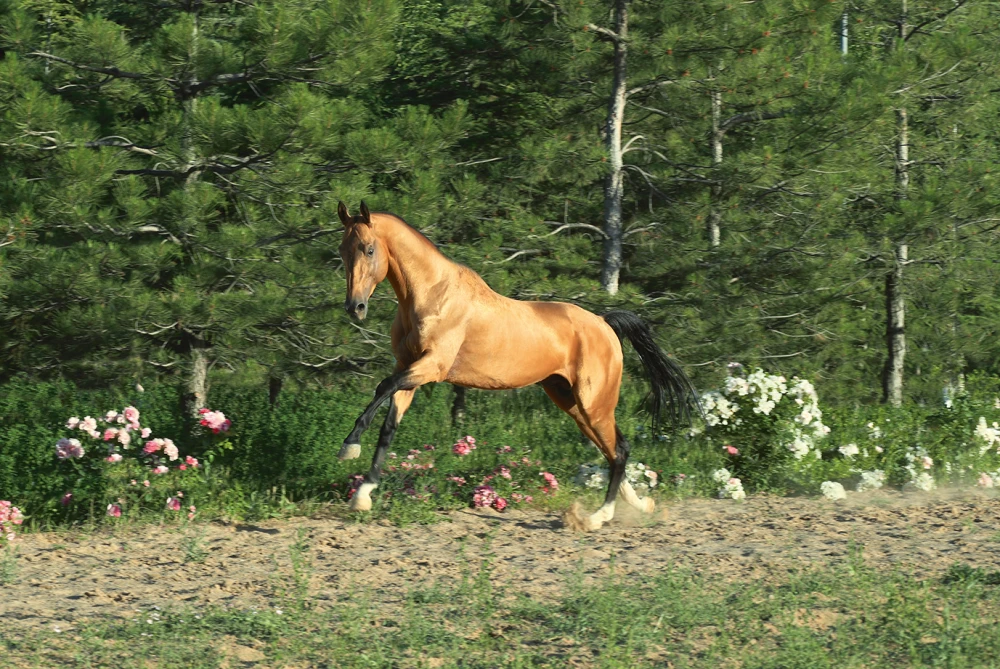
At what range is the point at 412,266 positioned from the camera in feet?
24.6

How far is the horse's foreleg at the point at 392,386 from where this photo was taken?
7.01 meters

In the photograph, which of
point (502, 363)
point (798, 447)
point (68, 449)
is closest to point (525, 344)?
point (502, 363)

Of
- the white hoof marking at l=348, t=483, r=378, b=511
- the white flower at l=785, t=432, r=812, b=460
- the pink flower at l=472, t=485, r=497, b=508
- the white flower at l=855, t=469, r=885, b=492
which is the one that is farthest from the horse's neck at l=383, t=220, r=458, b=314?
the white flower at l=855, t=469, r=885, b=492

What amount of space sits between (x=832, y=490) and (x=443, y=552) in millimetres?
3884

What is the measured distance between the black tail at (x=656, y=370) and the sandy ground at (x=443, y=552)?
914 millimetres

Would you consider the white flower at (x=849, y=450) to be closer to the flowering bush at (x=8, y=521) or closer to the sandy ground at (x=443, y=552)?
the sandy ground at (x=443, y=552)

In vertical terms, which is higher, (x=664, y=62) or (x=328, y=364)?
(x=664, y=62)

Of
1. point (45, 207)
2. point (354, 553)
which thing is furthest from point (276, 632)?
point (45, 207)

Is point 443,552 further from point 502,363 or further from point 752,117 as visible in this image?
point 752,117

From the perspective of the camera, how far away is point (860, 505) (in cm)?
939

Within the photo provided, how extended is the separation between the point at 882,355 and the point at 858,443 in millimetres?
6866

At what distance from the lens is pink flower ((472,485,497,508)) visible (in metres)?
8.75

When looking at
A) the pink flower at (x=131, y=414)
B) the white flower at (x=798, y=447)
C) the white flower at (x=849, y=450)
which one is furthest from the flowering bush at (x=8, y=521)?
the white flower at (x=849, y=450)

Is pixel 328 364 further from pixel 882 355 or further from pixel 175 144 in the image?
pixel 882 355
